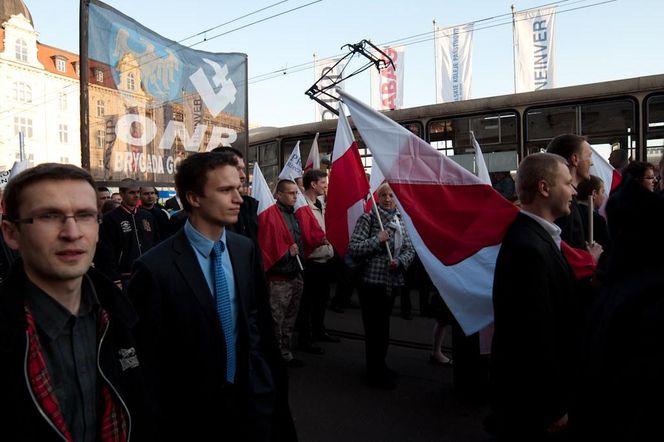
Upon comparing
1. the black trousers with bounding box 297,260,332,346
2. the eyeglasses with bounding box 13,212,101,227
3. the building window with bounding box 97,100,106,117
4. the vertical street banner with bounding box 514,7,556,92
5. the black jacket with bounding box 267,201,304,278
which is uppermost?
the vertical street banner with bounding box 514,7,556,92

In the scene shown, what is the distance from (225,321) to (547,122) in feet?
23.7

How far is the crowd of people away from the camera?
1.40 metres

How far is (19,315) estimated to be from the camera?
146 centimetres

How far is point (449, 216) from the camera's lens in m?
3.97

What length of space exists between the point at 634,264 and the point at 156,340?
179cm

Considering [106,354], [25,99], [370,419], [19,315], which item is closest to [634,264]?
[106,354]

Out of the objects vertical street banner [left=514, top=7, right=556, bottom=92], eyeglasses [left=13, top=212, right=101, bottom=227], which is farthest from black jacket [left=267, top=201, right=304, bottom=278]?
vertical street banner [left=514, top=7, right=556, bottom=92]

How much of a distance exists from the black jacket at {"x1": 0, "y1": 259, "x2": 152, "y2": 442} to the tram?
602 cm

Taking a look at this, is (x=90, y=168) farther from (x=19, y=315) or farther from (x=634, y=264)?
(x=634, y=264)

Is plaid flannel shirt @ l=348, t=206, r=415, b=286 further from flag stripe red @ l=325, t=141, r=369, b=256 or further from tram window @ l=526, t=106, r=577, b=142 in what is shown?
tram window @ l=526, t=106, r=577, b=142

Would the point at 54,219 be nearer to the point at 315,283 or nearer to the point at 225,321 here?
the point at 225,321

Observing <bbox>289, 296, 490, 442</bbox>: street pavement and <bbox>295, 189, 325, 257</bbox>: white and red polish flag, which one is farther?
A: <bbox>295, 189, 325, 257</bbox>: white and red polish flag

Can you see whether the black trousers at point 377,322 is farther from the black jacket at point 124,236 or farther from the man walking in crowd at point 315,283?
the black jacket at point 124,236

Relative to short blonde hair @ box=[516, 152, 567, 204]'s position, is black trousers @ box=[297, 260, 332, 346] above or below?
below
